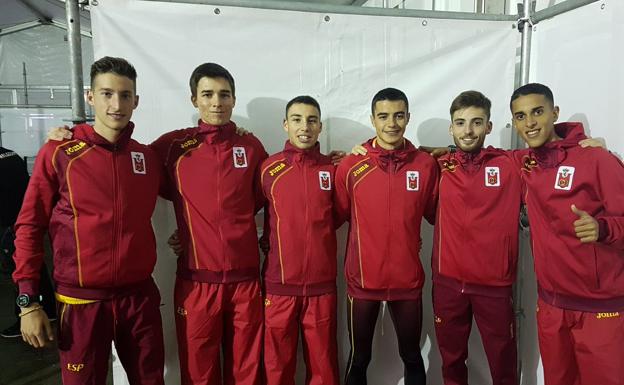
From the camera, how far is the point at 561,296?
69.1 inches

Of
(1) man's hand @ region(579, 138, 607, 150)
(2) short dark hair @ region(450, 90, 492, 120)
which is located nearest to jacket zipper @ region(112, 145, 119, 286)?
(2) short dark hair @ region(450, 90, 492, 120)

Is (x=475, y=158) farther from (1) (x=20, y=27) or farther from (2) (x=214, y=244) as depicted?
(1) (x=20, y=27)

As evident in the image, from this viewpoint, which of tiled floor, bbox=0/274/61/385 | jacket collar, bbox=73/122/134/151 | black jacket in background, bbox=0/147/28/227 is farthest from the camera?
black jacket in background, bbox=0/147/28/227

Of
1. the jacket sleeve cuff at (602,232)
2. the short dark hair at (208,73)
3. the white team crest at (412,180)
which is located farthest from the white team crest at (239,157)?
the jacket sleeve cuff at (602,232)

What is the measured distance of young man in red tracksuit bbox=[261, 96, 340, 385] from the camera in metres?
1.99

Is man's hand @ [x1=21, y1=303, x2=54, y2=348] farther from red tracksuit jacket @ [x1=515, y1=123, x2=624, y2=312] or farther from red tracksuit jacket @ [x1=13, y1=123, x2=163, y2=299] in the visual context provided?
red tracksuit jacket @ [x1=515, y1=123, x2=624, y2=312]

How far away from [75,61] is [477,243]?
2.01 metres

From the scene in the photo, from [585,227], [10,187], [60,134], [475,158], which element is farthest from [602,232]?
[10,187]

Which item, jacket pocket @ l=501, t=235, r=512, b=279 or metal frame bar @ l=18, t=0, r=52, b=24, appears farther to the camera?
metal frame bar @ l=18, t=0, r=52, b=24

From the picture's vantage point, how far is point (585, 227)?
1578 mm

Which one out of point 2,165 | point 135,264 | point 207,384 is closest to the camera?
point 135,264

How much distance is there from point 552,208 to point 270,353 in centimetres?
139

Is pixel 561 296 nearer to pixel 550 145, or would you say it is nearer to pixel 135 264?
pixel 550 145

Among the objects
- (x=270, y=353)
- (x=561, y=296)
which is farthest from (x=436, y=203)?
(x=270, y=353)
